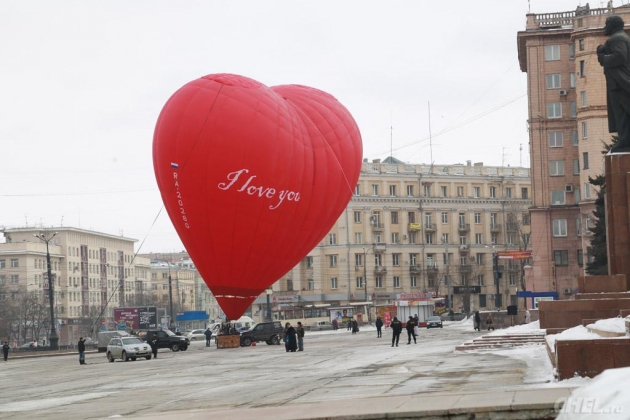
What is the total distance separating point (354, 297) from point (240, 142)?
279 ft

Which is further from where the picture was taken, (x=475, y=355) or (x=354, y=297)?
(x=354, y=297)

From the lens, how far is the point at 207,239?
43.4 metres

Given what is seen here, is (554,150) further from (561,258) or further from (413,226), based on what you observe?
(413,226)

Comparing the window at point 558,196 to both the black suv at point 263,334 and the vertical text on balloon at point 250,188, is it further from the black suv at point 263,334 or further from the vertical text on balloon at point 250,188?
the vertical text on balloon at point 250,188

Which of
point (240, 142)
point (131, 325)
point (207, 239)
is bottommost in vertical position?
point (131, 325)

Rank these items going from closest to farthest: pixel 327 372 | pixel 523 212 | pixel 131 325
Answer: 1. pixel 327 372
2. pixel 131 325
3. pixel 523 212

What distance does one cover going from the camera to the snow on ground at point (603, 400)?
34.1 feet

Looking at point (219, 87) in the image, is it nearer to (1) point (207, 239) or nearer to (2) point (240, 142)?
(2) point (240, 142)

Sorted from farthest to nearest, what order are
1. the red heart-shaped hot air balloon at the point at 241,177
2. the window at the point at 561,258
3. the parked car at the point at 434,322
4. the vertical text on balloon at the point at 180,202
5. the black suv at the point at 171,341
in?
the parked car at the point at 434,322, the window at the point at 561,258, the black suv at the point at 171,341, the vertical text on balloon at the point at 180,202, the red heart-shaped hot air balloon at the point at 241,177

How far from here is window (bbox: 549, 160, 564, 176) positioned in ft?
274

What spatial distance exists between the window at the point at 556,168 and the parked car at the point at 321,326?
3152 cm

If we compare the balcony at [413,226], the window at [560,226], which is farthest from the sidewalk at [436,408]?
the balcony at [413,226]

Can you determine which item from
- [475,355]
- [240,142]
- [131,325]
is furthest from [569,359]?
[131,325]

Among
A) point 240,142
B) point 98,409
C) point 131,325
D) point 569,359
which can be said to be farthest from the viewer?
point 131,325
